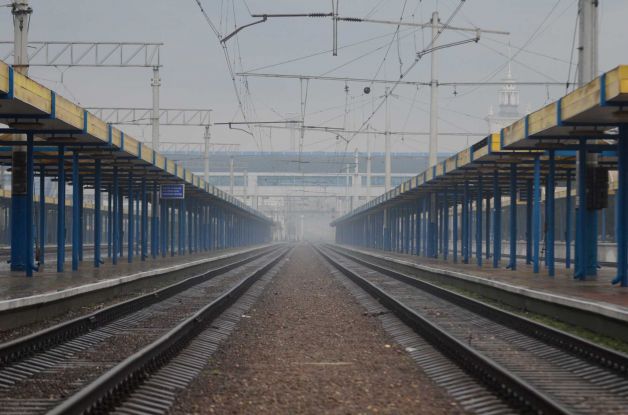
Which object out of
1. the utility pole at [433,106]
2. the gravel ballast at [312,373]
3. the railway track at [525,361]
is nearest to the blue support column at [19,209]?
the gravel ballast at [312,373]

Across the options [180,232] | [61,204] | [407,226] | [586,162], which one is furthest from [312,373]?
[407,226]

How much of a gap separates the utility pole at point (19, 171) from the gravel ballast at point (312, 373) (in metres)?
9.15

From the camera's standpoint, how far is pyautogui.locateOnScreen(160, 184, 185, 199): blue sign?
3553 cm

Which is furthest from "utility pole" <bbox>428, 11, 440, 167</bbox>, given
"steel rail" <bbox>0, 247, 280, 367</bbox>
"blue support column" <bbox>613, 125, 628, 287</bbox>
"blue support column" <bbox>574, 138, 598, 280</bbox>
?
"steel rail" <bbox>0, 247, 280, 367</bbox>

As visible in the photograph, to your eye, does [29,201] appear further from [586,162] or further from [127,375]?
[127,375]

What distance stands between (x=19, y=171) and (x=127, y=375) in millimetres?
14596

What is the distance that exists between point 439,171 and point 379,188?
270 ft

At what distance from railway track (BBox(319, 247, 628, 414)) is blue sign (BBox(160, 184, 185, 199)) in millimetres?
21345

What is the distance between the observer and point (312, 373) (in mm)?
8680

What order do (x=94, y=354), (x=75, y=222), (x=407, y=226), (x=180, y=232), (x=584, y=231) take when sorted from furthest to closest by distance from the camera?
(x=407, y=226), (x=180, y=232), (x=75, y=222), (x=584, y=231), (x=94, y=354)

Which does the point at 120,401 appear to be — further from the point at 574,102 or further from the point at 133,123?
the point at 133,123

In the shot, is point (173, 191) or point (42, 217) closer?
point (42, 217)

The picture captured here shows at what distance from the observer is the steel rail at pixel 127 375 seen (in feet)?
20.1

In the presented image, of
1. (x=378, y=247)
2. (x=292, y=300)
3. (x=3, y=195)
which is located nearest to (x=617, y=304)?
(x=292, y=300)
